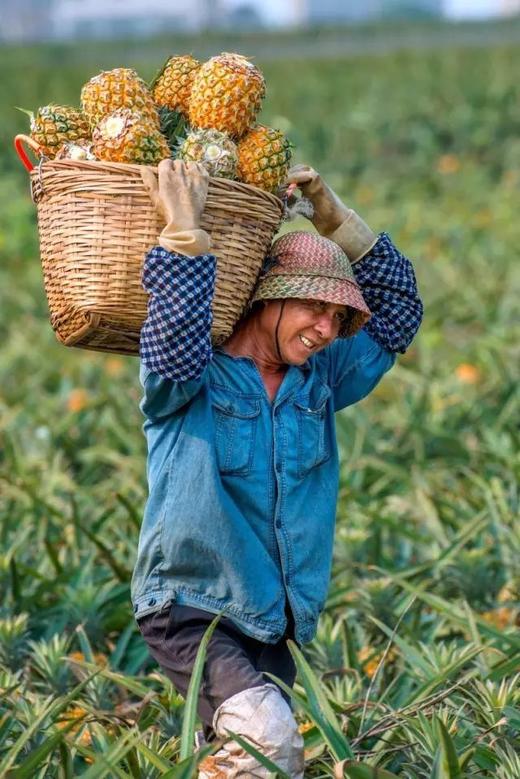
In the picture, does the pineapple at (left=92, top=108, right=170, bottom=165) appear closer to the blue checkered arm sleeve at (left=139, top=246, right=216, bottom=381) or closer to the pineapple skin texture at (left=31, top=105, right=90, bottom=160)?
the pineapple skin texture at (left=31, top=105, right=90, bottom=160)

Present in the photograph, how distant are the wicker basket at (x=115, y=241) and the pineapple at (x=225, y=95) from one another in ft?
0.47

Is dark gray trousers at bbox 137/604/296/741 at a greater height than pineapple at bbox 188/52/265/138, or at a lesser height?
lesser

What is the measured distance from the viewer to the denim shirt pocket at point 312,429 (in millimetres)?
2977

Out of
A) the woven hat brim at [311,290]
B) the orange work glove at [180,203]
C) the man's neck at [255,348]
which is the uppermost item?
the orange work glove at [180,203]

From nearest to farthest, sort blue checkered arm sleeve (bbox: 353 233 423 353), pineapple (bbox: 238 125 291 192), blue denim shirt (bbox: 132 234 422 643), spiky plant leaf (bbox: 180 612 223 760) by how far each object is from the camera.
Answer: spiky plant leaf (bbox: 180 612 223 760) < blue denim shirt (bbox: 132 234 422 643) < pineapple (bbox: 238 125 291 192) < blue checkered arm sleeve (bbox: 353 233 423 353)

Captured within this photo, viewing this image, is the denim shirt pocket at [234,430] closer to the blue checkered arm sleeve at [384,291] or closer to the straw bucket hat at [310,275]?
the straw bucket hat at [310,275]

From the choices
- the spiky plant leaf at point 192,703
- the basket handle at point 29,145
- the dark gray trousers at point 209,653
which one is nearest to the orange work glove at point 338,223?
the basket handle at point 29,145

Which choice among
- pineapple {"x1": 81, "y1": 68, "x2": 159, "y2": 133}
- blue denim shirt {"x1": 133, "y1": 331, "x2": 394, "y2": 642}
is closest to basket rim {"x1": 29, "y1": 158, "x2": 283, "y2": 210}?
pineapple {"x1": 81, "y1": 68, "x2": 159, "y2": 133}

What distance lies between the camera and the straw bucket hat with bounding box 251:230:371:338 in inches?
113

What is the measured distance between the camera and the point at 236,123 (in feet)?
9.32

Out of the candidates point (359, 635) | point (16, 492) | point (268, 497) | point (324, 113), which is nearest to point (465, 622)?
point (359, 635)

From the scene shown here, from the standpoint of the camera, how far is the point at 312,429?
3.02 metres

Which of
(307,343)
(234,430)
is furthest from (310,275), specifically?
(234,430)

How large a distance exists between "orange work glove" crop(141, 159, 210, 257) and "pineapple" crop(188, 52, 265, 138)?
6.2 inches
